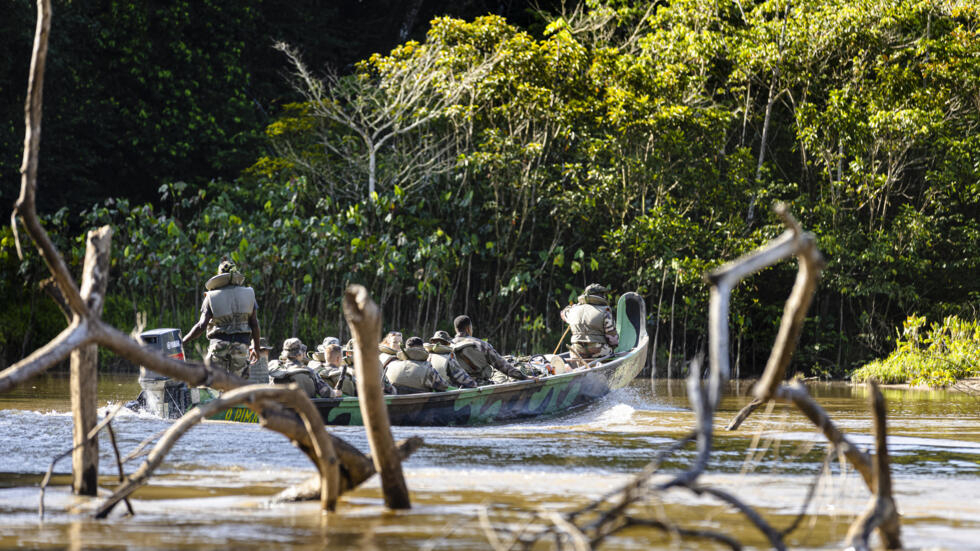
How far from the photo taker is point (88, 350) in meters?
6.61

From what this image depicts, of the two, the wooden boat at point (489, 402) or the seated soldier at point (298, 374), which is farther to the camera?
the wooden boat at point (489, 402)

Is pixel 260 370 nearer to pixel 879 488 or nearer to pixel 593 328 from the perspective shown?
pixel 593 328

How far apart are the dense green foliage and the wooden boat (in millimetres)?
7319

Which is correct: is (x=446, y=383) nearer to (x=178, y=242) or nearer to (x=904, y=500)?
(x=904, y=500)

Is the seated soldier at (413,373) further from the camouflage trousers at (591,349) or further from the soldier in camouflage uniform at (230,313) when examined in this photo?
the camouflage trousers at (591,349)

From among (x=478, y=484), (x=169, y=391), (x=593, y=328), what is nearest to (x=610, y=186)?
(x=593, y=328)

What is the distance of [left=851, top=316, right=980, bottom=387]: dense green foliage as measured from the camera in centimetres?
2030

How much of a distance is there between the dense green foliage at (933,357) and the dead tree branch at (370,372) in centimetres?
1622

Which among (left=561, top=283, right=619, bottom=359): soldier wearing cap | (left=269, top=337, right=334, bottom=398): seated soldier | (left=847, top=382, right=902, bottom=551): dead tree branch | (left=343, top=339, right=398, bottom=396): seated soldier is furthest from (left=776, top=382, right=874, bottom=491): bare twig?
(left=561, top=283, right=619, bottom=359): soldier wearing cap

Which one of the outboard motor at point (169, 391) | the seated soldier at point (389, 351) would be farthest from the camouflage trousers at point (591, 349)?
the outboard motor at point (169, 391)

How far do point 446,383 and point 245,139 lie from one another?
1453 cm

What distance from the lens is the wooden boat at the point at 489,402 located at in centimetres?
1194

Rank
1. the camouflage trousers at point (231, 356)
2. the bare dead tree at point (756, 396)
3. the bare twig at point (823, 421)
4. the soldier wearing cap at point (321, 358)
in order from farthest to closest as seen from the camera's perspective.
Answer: the soldier wearing cap at point (321, 358) < the camouflage trousers at point (231, 356) < the bare twig at point (823, 421) < the bare dead tree at point (756, 396)

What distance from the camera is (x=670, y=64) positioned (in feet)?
73.9
